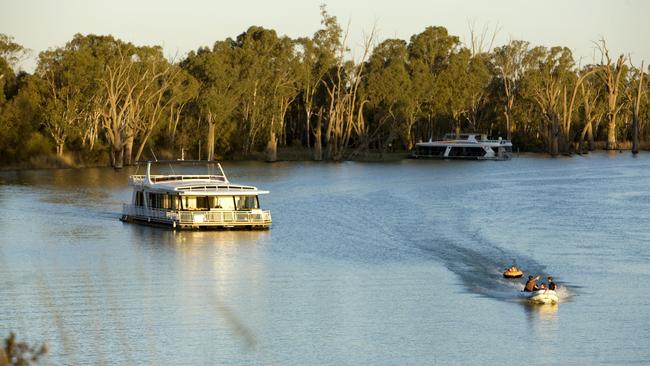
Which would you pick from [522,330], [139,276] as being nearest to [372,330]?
[522,330]

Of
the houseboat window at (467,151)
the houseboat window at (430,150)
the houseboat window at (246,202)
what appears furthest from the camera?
the houseboat window at (430,150)

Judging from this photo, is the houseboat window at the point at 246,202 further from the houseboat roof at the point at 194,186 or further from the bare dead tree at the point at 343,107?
the bare dead tree at the point at 343,107

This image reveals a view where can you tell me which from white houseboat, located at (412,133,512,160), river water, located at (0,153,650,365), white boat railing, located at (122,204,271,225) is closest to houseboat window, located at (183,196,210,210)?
white boat railing, located at (122,204,271,225)

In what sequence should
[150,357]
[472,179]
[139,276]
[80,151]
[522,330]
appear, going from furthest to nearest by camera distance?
[80,151] < [472,179] < [139,276] < [522,330] < [150,357]

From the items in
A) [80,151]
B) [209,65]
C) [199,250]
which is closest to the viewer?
[199,250]

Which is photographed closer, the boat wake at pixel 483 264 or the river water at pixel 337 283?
the river water at pixel 337 283

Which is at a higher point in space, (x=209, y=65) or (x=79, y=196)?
(x=209, y=65)

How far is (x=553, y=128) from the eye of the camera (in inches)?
5635

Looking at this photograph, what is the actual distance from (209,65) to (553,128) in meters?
48.4

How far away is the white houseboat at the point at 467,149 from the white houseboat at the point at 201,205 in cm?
8300

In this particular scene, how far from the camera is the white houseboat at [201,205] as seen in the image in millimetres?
50688

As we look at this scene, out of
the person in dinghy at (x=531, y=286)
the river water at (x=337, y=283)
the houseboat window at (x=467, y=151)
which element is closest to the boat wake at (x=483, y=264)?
the river water at (x=337, y=283)

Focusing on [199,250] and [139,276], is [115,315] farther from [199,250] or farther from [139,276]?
[199,250]

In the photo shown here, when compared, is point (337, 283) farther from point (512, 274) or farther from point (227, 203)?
point (227, 203)
